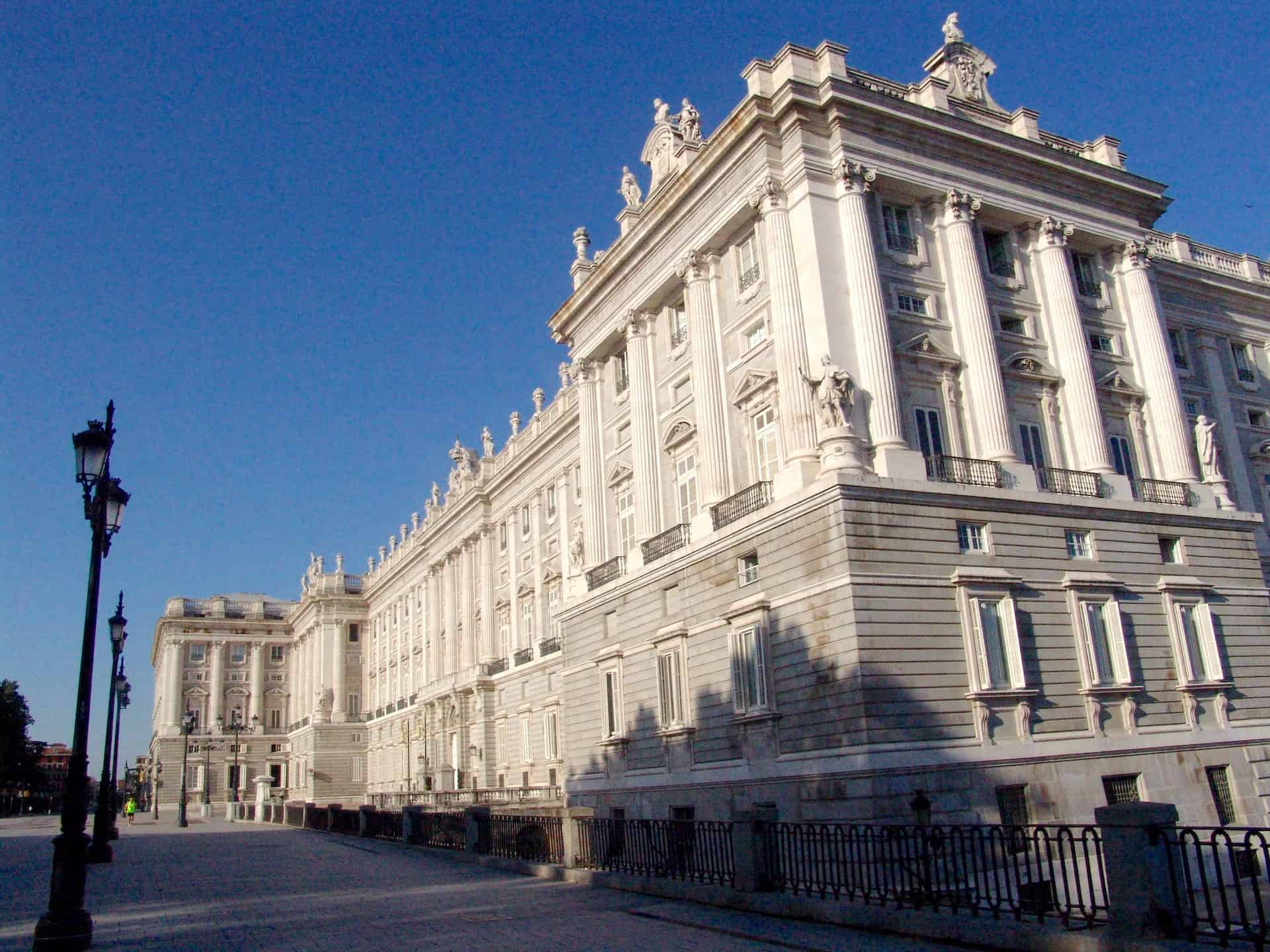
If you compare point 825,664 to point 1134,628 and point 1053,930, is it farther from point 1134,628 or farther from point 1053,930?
point 1053,930

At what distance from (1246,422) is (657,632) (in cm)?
2216

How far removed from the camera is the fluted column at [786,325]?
79.7 feet

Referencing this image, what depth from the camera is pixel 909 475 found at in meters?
23.4

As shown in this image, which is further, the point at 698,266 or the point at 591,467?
the point at 591,467

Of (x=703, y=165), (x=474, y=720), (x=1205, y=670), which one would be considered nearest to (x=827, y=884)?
(x=1205, y=670)

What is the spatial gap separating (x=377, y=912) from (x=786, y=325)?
15.9m

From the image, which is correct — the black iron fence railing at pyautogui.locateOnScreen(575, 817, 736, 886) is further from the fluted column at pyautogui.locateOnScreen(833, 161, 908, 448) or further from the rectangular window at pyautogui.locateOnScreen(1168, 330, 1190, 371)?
the rectangular window at pyautogui.locateOnScreen(1168, 330, 1190, 371)

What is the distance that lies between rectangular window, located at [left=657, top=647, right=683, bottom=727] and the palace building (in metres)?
0.09

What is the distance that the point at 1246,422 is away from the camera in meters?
35.4

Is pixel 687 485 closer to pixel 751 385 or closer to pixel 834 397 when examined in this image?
pixel 751 385

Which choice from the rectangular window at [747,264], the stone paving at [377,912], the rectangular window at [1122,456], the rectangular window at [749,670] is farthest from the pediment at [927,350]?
the stone paving at [377,912]

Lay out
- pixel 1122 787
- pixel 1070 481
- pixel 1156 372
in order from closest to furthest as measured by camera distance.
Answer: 1. pixel 1122 787
2. pixel 1070 481
3. pixel 1156 372

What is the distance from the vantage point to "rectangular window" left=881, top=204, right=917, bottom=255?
27281 millimetres

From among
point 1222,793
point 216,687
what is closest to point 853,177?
point 1222,793
